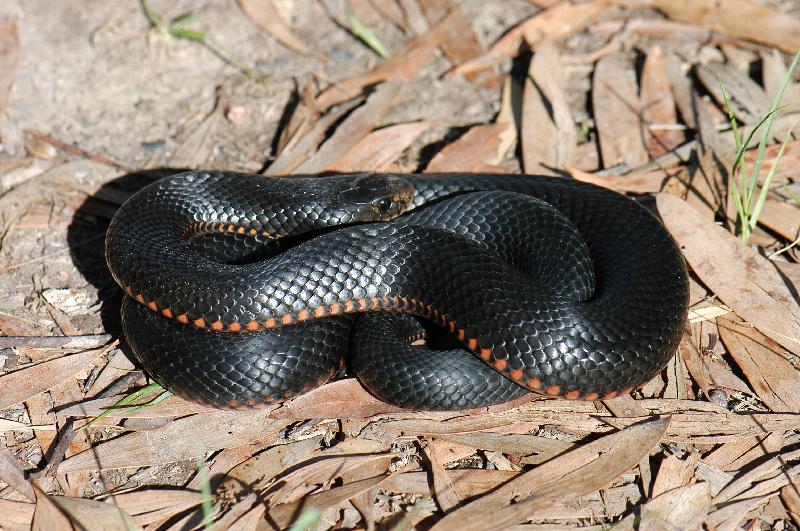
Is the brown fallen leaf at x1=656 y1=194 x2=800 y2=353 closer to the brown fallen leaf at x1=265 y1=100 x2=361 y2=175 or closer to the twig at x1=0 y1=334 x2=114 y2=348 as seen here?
the brown fallen leaf at x1=265 y1=100 x2=361 y2=175

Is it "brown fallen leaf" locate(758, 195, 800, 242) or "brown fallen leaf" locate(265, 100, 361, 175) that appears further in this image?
"brown fallen leaf" locate(265, 100, 361, 175)

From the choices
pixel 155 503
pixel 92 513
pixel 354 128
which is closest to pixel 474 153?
pixel 354 128

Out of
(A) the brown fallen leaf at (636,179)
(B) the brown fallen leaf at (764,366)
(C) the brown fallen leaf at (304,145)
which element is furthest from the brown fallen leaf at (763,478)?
(C) the brown fallen leaf at (304,145)

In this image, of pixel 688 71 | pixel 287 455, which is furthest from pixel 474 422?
pixel 688 71

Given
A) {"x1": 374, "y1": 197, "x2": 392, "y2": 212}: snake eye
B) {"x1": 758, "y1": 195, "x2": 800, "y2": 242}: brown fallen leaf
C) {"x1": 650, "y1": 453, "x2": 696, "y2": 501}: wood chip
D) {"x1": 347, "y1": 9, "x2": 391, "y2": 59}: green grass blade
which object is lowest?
{"x1": 650, "y1": 453, "x2": 696, "y2": 501}: wood chip

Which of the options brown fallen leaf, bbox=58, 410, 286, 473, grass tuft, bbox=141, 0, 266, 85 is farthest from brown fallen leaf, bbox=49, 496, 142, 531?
grass tuft, bbox=141, 0, 266, 85

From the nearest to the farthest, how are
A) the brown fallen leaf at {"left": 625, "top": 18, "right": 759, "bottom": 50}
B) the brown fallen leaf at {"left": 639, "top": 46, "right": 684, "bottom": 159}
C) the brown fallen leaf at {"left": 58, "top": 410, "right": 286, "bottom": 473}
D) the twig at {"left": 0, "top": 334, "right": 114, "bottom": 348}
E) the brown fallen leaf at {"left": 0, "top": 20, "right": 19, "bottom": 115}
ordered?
the brown fallen leaf at {"left": 58, "top": 410, "right": 286, "bottom": 473} → the twig at {"left": 0, "top": 334, "right": 114, "bottom": 348} → the brown fallen leaf at {"left": 639, "top": 46, "right": 684, "bottom": 159} → the brown fallen leaf at {"left": 0, "top": 20, "right": 19, "bottom": 115} → the brown fallen leaf at {"left": 625, "top": 18, "right": 759, "bottom": 50}

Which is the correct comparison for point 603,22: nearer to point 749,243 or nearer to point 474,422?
point 749,243

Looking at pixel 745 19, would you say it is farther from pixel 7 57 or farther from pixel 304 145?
pixel 7 57

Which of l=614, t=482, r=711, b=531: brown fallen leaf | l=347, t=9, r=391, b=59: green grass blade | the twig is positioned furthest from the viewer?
l=347, t=9, r=391, b=59: green grass blade

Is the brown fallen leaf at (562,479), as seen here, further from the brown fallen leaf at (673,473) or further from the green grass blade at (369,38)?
the green grass blade at (369,38)
